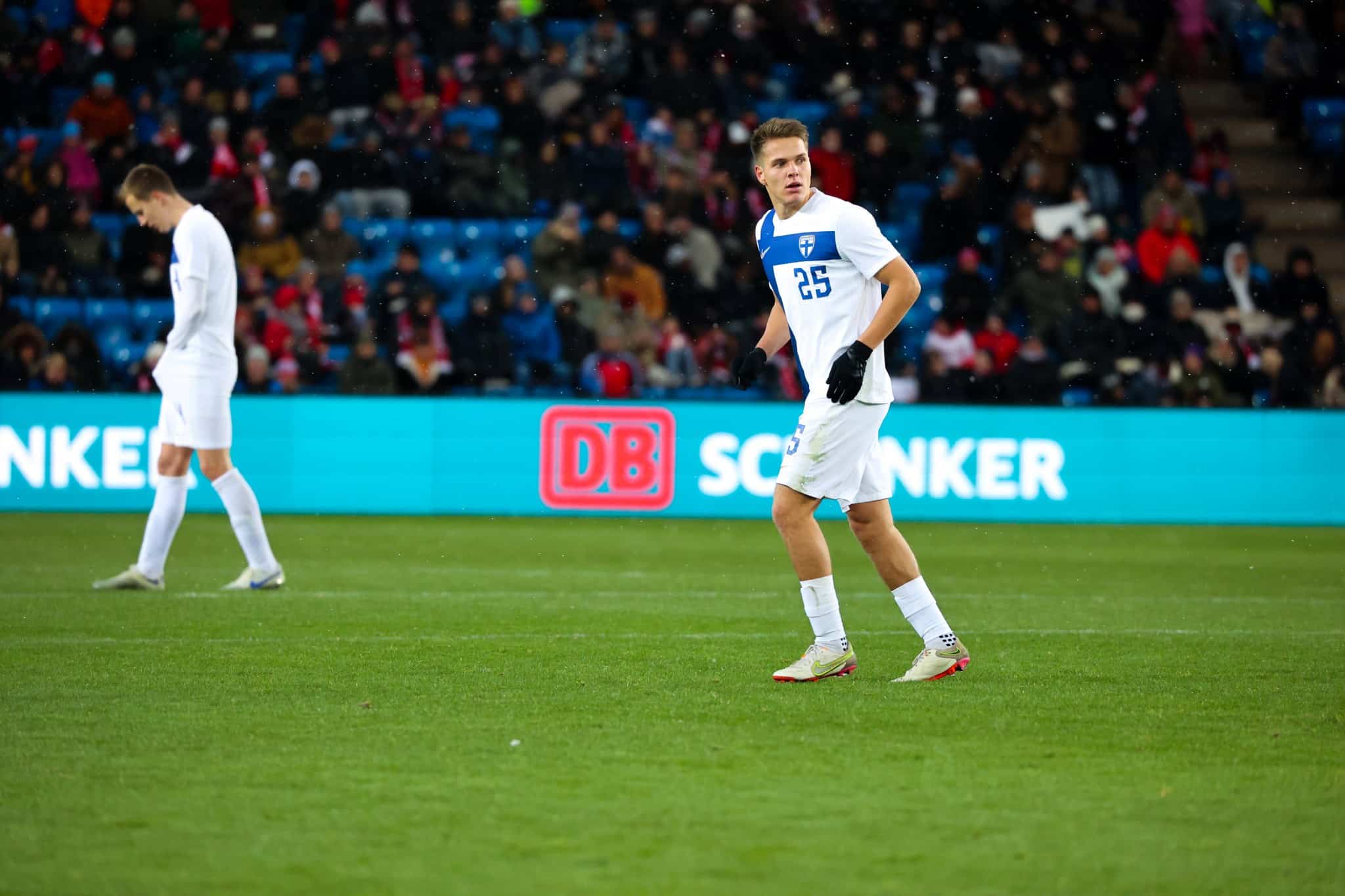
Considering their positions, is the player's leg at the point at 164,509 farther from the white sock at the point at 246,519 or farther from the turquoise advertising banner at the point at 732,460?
the turquoise advertising banner at the point at 732,460

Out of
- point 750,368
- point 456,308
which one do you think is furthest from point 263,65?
point 750,368

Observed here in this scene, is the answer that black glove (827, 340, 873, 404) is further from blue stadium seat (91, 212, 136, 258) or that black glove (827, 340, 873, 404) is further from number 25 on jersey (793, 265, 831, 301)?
blue stadium seat (91, 212, 136, 258)

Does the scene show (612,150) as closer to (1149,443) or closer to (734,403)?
(734,403)

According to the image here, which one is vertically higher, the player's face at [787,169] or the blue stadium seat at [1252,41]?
the blue stadium seat at [1252,41]

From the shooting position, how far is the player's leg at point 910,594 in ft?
22.0

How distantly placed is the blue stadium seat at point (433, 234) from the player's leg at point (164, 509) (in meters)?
10.2

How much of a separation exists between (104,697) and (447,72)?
16.0 meters

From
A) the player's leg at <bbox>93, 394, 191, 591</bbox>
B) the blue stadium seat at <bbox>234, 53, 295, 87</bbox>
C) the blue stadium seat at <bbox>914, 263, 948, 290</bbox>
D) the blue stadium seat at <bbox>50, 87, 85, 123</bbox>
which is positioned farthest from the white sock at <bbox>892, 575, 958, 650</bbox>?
the blue stadium seat at <bbox>50, 87, 85, 123</bbox>

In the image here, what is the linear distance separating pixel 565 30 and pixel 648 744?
1831cm

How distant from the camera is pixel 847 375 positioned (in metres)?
6.26

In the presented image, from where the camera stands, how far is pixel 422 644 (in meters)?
7.68

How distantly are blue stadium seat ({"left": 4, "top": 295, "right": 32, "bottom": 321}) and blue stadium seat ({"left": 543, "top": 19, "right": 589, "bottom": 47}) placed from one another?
7345 mm

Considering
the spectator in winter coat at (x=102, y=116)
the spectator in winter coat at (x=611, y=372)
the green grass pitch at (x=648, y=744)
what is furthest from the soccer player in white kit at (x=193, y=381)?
the spectator in winter coat at (x=102, y=116)

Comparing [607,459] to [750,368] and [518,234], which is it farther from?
[750,368]
